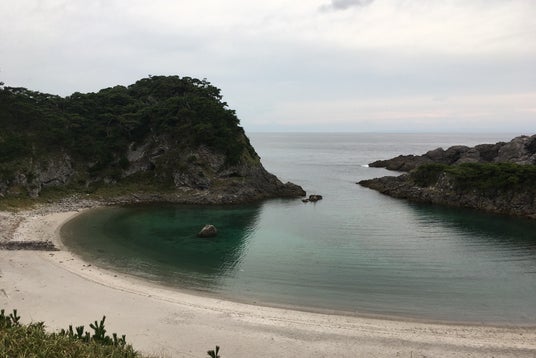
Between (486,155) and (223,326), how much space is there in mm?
98403

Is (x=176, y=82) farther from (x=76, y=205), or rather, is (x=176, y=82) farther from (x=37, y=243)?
(x=37, y=243)

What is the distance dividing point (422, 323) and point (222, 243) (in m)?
23.5

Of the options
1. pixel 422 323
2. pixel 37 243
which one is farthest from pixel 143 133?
pixel 422 323

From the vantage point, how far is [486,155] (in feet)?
324

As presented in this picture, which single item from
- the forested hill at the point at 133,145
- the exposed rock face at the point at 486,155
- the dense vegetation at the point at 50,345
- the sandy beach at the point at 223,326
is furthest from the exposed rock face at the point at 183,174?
the exposed rock face at the point at 486,155

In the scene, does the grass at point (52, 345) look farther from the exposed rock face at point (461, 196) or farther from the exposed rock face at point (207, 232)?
the exposed rock face at point (461, 196)

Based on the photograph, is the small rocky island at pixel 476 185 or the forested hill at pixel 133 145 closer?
the small rocky island at pixel 476 185

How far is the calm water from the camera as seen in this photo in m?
27.7

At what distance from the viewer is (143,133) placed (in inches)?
2876

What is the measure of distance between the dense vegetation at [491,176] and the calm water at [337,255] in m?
6.64

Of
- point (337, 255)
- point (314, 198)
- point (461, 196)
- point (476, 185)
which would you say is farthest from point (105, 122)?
point (476, 185)

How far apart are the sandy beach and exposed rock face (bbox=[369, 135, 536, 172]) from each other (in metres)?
71.9

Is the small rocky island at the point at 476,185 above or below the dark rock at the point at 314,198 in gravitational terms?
above

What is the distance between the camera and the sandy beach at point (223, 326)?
20391 millimetres
